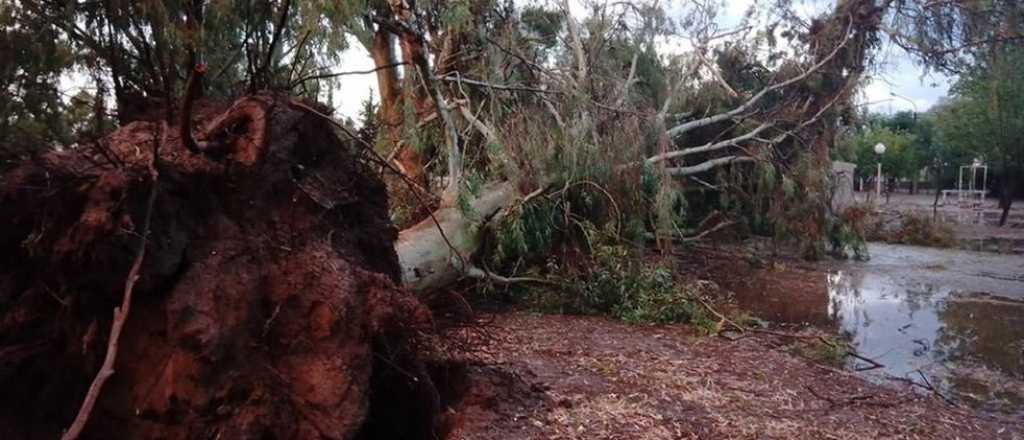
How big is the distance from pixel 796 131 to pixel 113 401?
1176 centimetres

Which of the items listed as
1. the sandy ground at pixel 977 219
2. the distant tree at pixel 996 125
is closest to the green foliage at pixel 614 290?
the sandy ground at pixel 977 219

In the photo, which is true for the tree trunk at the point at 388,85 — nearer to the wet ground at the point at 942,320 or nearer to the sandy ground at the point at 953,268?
the wet ground at the point at 942,320

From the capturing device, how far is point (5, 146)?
11.1ft

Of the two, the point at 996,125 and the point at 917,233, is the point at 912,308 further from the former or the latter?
the point at 996,125

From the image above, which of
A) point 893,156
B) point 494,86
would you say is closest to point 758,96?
point 494,86

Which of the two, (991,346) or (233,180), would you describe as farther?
(991,346)

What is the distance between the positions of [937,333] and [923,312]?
4.00 ft

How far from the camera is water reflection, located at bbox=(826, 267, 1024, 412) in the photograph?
20.4 ft

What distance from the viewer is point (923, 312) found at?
9141mm

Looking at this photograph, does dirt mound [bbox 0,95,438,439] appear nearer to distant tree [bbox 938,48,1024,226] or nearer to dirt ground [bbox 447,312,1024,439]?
dirt ground [bbox 447,312,1024,439]

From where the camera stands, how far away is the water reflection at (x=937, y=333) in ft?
20.4

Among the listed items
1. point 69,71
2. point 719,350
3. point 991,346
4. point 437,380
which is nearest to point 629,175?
point 719,350

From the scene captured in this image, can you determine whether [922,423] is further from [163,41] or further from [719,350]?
[163,41]

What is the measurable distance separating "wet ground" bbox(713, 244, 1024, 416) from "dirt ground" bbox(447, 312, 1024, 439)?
731 millimetres
